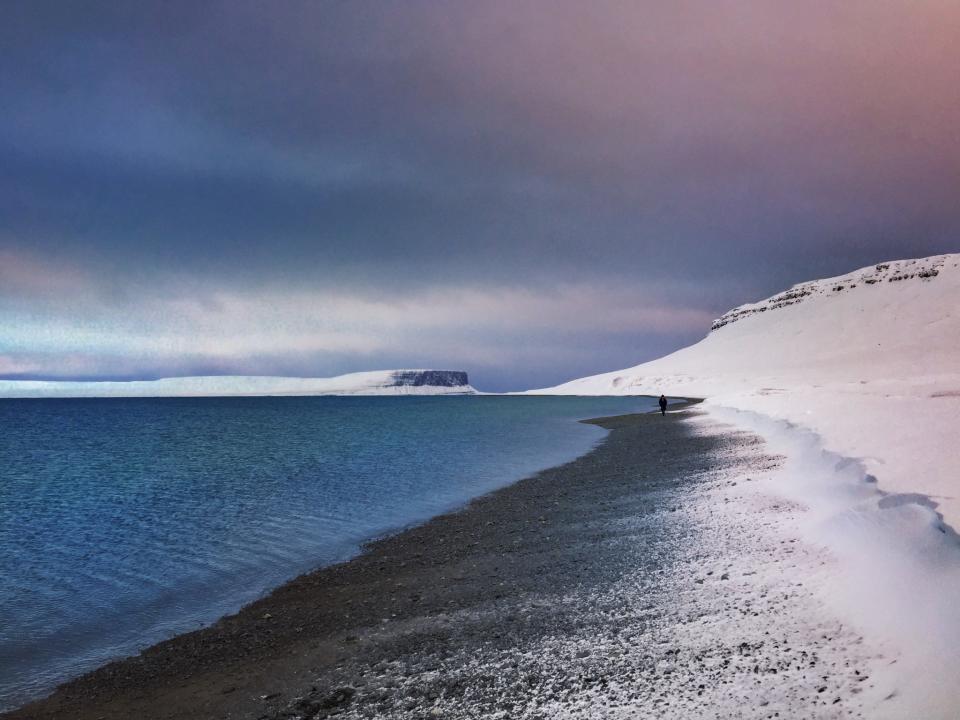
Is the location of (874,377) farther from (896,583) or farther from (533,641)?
(533,641)

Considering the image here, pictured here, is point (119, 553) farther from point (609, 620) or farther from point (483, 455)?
point (483, 455)

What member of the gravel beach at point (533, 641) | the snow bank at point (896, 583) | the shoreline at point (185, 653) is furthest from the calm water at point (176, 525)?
the snow bank at point (896, 583)

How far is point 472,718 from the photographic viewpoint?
6.01 meters

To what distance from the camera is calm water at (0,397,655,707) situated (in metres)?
10.8

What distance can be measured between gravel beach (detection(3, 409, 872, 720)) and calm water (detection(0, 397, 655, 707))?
153cm

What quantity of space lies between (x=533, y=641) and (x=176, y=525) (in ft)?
53.4

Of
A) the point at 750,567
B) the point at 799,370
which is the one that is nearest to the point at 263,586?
the point at 750,567

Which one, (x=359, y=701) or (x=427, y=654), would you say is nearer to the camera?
(x=359, y=701)

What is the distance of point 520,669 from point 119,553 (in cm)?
1427

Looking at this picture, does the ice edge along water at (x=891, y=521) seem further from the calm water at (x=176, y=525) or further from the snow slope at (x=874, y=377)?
the calm water at (x=176, y=525)

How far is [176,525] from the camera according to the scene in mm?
19578

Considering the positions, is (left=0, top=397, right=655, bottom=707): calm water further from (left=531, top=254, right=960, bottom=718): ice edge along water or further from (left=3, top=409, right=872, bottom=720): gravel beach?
(left=531, top=254, right=960, bottom=718): ice edge along water

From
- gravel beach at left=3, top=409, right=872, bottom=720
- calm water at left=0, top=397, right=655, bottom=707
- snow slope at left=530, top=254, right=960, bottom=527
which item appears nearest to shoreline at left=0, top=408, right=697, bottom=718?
gravel beach at left=3, top=409, right=872, bottom=720

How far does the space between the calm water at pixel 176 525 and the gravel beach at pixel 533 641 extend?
5.02 feet
